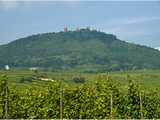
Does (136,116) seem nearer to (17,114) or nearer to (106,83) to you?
(106,83)

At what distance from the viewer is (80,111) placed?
54.3 meters

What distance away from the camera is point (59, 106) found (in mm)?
54125

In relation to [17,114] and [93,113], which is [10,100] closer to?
[17,114]

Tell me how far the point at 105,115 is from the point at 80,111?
9.89ft

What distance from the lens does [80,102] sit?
55.1 m

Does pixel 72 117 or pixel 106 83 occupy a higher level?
pixel 106 83

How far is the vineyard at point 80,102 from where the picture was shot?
5366cm

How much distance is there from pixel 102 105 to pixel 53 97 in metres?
5.89

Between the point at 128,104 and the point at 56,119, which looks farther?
the point at 128,104

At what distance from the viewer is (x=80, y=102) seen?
55094mm

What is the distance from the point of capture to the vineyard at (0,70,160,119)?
53656mm

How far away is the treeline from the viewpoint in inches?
2112

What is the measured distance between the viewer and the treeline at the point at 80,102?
2112 inches

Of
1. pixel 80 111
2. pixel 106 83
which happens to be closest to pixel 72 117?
pixel 80 111
